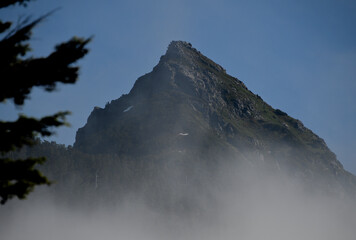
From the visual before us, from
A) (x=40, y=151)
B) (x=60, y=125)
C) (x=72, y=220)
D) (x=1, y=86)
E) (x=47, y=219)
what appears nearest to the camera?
(x=1, y=86)

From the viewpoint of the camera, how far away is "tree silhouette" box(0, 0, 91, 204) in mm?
12500

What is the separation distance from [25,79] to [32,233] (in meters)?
168

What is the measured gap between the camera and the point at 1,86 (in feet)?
40.0

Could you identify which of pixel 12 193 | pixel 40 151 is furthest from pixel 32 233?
pixel 12 193

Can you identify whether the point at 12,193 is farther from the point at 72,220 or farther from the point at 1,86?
the point at 72,220

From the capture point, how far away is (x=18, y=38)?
12938 mm

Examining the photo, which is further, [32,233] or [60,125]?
[32,233]

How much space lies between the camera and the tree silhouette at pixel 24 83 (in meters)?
12.5

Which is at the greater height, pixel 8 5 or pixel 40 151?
pixel 40 151

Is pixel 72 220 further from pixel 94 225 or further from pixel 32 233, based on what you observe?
pixel 32 233

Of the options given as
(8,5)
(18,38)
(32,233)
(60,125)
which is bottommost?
(60,125)

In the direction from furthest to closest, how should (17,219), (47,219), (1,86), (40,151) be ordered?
(40,151)
(47,219)
(17,219)
(1,86)

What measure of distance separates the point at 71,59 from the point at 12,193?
4454mm

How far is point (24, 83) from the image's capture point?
1255 cm
